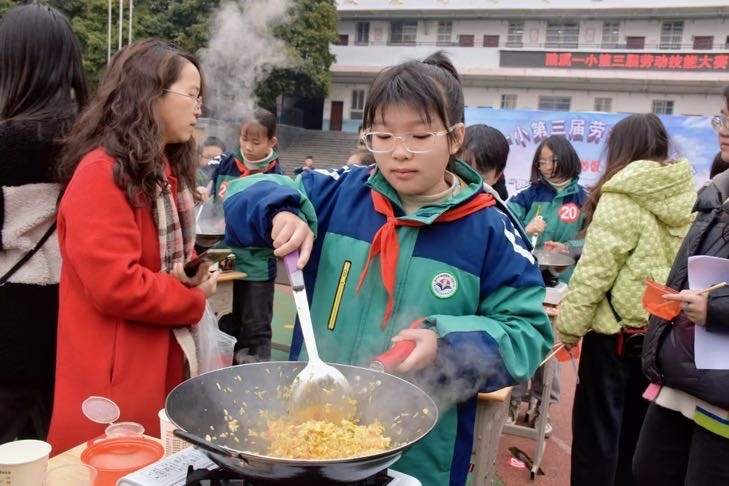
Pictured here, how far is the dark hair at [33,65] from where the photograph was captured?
198 cm

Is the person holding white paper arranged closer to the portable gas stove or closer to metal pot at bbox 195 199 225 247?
the portable gas stove

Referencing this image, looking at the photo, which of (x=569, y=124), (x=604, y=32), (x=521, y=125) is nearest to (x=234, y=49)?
(x=521, y=125)

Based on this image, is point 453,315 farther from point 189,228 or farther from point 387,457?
point 189,228

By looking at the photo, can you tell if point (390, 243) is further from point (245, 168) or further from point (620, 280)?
point (245, 168)

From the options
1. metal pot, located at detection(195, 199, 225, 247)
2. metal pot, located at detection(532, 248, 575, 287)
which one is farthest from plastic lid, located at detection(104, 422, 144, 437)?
metal pot, located at detection(532, 248, 575, 287)

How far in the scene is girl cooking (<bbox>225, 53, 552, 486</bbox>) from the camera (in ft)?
4.69

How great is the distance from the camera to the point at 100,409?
1.45 meters

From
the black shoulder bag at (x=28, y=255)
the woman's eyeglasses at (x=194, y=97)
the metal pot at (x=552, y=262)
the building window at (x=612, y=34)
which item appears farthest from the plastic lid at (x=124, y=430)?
the building window at (x=612, y=34)

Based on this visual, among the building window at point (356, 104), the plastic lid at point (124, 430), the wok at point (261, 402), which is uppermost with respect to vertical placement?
the building window at point (356, 104)

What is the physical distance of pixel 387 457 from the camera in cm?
101

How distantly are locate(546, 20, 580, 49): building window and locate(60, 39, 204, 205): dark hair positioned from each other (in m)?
30.3

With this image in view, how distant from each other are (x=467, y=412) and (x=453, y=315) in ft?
0.92

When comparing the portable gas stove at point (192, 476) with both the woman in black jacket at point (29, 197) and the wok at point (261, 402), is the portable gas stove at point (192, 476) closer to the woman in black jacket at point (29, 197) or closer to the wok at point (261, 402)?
the wok at point (261, 402)

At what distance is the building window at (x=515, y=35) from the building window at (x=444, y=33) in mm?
3023
